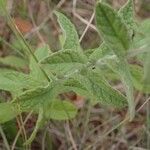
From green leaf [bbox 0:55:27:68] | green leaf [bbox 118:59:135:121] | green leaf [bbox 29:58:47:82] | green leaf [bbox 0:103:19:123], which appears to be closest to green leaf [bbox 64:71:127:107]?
green leaf [bbox 118:59:135:121]

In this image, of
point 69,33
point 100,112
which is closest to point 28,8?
point 100,112

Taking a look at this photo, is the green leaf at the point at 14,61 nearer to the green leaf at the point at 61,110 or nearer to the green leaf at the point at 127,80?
the green leaf at the point at 61,110

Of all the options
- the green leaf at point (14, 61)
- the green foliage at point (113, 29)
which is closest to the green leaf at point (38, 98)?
the green foliage at point (113, 29)

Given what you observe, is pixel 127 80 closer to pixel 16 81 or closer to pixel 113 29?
pixel 113 29

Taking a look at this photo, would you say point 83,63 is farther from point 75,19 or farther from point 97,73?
point 75,19

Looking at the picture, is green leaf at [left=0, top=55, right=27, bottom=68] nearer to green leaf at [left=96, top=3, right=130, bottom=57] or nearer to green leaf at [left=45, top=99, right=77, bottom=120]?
green leaf at [left=45, top=99, right=77, bottom=120]
